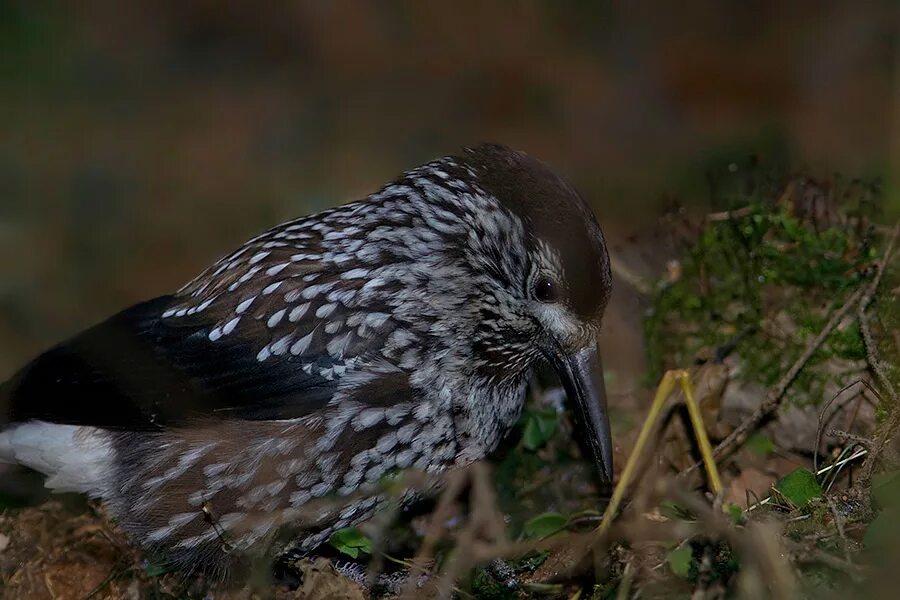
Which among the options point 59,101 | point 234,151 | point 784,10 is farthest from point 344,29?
Answer: point 784,10

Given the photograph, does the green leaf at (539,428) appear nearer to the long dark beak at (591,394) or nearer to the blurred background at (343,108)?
the long dark beak at (591,394)

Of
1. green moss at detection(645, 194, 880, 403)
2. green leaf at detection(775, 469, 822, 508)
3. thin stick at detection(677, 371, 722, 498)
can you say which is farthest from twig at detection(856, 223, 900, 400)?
thin stick at detection(677, 371, 722, 498)

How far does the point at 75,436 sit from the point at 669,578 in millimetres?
2188

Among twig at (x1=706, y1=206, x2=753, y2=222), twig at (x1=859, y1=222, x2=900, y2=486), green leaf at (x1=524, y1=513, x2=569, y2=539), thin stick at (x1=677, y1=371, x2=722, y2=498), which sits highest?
twig at (x1=706, y1=206, x2=753, y2=222)

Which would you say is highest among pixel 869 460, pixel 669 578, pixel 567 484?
pixel 869 460

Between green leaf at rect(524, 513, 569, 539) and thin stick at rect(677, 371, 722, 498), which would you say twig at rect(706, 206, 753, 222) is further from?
green leaf at rect(524, 513, 569, 539)

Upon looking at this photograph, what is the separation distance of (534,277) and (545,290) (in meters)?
0.06

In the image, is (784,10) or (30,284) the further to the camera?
(784,10)

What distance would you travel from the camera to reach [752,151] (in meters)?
6.27

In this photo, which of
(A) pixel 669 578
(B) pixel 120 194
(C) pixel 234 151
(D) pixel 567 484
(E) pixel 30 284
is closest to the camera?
(A) pixel 669 578

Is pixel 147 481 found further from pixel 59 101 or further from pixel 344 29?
pixel 344 29

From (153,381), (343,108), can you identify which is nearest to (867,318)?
(153,381)

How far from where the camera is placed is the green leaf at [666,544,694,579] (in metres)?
2.71

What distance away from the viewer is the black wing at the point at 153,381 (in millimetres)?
3600
